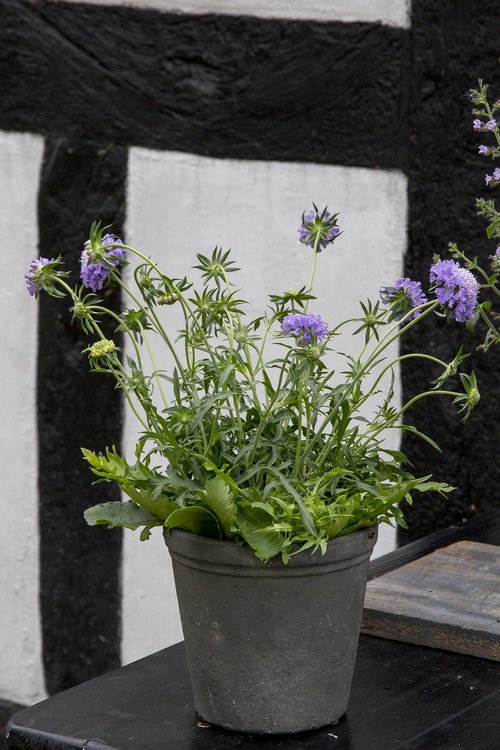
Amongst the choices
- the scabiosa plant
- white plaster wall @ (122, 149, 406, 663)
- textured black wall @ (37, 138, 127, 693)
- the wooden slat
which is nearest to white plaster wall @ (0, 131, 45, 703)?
textured black wall @ (37, 138, 127, 693)

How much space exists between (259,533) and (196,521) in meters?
0.06

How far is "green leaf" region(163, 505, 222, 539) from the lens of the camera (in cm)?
93

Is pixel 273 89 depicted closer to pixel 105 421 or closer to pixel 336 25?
pixel 336 25

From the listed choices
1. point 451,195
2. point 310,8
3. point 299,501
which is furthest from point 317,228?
point 310,8

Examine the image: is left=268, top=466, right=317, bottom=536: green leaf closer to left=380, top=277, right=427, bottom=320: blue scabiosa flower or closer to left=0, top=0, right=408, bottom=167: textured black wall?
left=380, top=277, right=427, bottom=320: blue scabiosa flower

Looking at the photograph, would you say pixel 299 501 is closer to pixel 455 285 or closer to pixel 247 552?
pixel 247 552

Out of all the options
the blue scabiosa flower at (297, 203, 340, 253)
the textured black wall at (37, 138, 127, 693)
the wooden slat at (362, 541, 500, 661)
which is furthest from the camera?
the textured black wall at (37, 138, 127, 693)

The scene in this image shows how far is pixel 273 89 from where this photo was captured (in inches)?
73.4

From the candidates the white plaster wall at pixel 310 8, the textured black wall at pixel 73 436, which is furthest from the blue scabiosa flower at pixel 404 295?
the textured black wall at pixel 73 436

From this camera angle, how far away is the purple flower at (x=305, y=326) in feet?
3.10

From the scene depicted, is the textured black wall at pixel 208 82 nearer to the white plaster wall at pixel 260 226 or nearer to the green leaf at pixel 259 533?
the white plaster wall at pixel 260 226

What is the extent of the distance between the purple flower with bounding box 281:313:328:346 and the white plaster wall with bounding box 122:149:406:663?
89cm

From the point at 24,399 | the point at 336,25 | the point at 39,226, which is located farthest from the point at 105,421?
the point at 336,25

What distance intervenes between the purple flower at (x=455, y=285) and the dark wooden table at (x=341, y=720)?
0.38 meters
